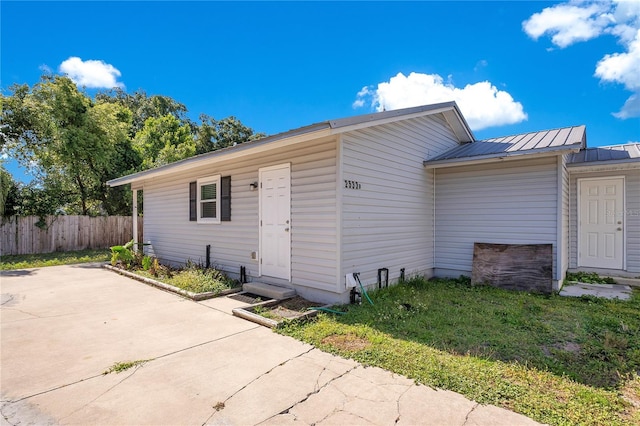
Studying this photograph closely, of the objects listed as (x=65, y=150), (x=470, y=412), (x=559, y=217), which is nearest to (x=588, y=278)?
(x=559, y=217)

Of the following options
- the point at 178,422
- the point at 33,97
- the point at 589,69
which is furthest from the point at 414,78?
the point at 33,97

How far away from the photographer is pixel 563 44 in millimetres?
9633

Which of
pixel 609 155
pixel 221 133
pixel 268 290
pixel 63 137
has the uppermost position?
pixel 221 133

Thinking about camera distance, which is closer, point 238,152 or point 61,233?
point 238,152

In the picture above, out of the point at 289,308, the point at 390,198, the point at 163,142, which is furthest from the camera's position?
the point at 163,142

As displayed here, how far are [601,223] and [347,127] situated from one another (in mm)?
6531

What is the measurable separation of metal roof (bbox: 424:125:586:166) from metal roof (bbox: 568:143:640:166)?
1.31ft

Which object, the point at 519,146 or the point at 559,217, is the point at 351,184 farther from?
the point at 559,217

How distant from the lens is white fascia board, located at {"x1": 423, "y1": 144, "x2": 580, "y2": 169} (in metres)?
5.40

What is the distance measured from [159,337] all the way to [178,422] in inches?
74.0

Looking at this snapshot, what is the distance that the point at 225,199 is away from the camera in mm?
6949

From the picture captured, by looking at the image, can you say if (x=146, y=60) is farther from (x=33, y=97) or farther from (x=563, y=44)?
(x=563, y=44)

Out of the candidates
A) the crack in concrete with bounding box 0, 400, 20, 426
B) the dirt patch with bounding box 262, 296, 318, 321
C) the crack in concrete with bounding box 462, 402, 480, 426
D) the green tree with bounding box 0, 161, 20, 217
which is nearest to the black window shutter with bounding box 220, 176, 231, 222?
the dirt patch with bounding box 262, 296, 318, 321

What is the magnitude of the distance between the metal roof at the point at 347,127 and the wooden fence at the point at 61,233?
5.92 metres
